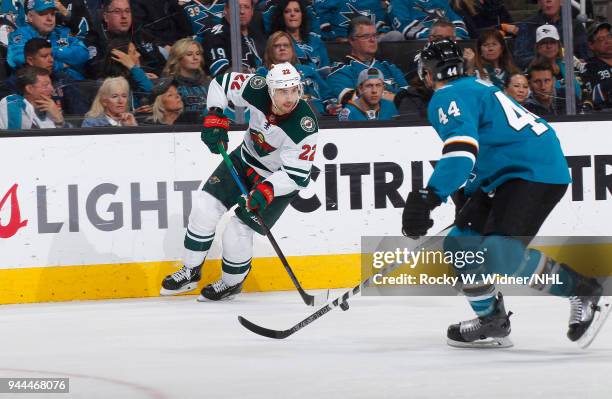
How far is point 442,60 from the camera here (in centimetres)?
420

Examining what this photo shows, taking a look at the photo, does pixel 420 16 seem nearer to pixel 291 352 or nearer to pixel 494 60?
pixel 494 60

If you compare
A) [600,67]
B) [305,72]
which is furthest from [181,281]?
[600,67]

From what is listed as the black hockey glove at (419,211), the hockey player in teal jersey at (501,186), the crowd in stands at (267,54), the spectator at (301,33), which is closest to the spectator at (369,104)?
the crowd in stands at (267,54)

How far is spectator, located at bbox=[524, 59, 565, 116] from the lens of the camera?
6.42 metres

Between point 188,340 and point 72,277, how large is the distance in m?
1.37

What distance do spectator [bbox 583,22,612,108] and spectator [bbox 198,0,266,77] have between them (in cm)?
188

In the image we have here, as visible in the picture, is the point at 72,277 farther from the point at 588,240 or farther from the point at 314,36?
the point at 588,240

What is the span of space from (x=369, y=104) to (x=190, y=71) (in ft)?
3.23

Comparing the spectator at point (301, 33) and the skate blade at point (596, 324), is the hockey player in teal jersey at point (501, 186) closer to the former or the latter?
the skate blade at point (596, 324)

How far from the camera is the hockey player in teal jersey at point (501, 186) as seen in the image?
13.5 feet

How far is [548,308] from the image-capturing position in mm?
5344

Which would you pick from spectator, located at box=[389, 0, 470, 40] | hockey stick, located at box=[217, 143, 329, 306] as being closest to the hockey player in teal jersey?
hockey stick, located at box=[217, 143, 329, 306]

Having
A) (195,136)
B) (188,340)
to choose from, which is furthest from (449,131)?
(195,136)

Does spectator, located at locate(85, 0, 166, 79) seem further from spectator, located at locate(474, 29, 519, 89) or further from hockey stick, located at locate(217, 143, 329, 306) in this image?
spectator, located at locate(474, 29, 519, 89)
